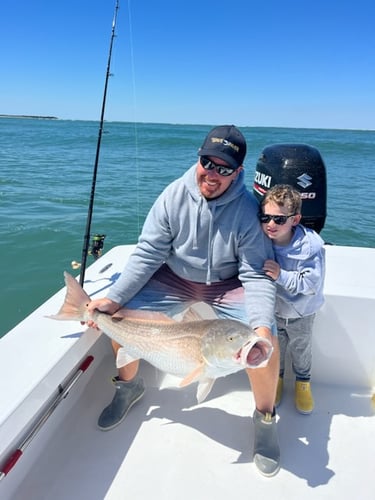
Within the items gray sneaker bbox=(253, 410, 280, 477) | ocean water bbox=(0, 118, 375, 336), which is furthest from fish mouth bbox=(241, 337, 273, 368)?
ocean water bbox=(0, 118, 375, 336)

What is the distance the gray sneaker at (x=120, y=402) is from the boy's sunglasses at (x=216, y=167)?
149 centimetres

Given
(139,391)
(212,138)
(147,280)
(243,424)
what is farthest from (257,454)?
(212,138)

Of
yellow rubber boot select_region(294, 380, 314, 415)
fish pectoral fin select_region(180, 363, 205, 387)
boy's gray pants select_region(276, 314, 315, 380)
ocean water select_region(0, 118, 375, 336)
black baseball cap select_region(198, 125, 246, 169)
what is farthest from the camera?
ocean water select_region(0, 118, 375, 336)

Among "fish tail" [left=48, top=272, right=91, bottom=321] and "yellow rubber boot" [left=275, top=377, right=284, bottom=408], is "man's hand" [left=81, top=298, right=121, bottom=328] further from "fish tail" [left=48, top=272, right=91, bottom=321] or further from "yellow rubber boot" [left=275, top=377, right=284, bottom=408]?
"yellow rubber boot" [left=275, top=377, right=284, bottom=408]

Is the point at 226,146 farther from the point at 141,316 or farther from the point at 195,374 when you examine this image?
the point at 195,374

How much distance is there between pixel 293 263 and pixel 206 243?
1.72ft

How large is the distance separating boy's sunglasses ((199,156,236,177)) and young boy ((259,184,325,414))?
10.8 inches

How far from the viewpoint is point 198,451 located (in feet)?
7.22

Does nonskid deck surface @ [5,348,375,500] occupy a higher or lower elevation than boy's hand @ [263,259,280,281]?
lower

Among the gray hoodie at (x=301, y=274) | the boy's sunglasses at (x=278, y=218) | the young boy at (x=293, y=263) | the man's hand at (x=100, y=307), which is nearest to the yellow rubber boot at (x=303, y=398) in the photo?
the young boy at (x=293, y=263)

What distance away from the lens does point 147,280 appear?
2432 millimetres

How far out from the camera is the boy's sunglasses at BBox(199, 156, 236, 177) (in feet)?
6.77

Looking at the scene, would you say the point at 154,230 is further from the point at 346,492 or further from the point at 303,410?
the point at 346,492

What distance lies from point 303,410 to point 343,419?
0.26m
